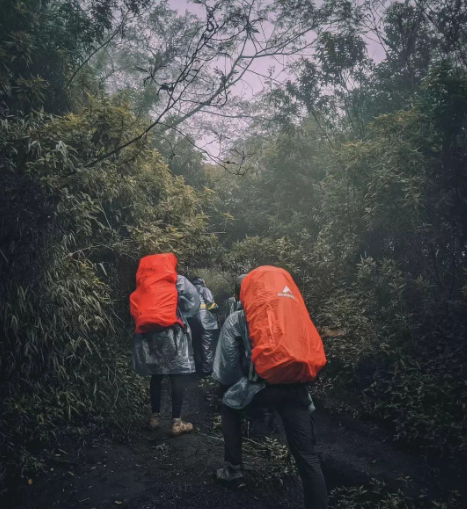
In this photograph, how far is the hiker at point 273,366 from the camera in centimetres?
A: 271

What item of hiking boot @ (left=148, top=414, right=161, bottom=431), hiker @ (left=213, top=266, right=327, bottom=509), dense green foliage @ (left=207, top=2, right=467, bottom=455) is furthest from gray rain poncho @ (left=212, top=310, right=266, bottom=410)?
dense green foliage @ (left=207, top=2, right=467, bottom=455)

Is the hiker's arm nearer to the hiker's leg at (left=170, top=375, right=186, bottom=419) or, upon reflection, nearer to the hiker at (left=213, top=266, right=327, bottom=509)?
the hiker's leg at (left=170, top=375, right=186, bottom=419)

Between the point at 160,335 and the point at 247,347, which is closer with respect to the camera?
the point at 247,347

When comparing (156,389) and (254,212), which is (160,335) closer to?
(156,389)

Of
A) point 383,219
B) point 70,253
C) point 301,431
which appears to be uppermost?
point 383,219

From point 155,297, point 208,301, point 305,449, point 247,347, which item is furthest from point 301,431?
point 208,301

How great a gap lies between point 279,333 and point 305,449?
943 millimetres

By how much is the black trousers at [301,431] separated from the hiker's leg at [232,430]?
0.95 ft

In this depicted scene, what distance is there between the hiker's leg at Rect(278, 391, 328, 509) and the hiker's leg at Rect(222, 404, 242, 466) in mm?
→ 482

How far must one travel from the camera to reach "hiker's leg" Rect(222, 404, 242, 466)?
10.6 feet

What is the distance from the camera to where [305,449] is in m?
2.80

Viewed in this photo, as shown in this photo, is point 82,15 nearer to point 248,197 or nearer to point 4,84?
point 4,84

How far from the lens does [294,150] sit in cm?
1029

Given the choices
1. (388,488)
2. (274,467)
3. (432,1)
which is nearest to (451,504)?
(388,488)
